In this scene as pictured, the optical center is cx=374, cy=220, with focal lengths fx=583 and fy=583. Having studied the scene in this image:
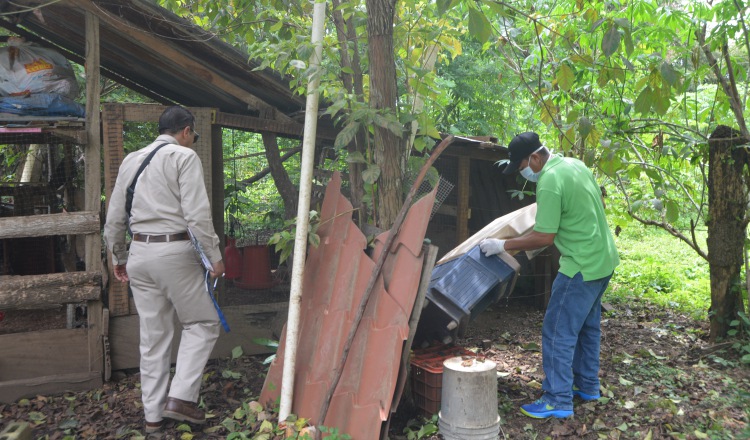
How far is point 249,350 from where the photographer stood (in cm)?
534

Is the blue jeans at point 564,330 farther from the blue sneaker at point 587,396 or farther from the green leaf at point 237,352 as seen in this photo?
the green leaf at point 237,352

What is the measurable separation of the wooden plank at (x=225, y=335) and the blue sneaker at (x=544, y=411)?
228cm

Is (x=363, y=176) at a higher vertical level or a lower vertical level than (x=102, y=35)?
lower

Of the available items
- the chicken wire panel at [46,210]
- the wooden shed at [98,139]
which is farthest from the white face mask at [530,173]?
the chicken wire panel at [46,210]

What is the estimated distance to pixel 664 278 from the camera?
8805 mm

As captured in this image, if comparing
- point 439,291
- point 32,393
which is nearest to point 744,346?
point 439,291

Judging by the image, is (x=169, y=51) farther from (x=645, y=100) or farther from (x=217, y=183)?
(x=645, y=100)

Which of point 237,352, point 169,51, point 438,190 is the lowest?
point 237,352

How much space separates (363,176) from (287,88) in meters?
1.59

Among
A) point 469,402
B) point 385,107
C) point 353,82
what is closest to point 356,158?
point 385,107

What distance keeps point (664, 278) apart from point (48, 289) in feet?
26.7

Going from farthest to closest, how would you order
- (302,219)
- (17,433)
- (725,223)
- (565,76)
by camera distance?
(725,223), (565,76), (302,219), (17,433)

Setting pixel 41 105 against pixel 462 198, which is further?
pixel 462 198

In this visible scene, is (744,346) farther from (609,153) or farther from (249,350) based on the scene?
(249,350)
